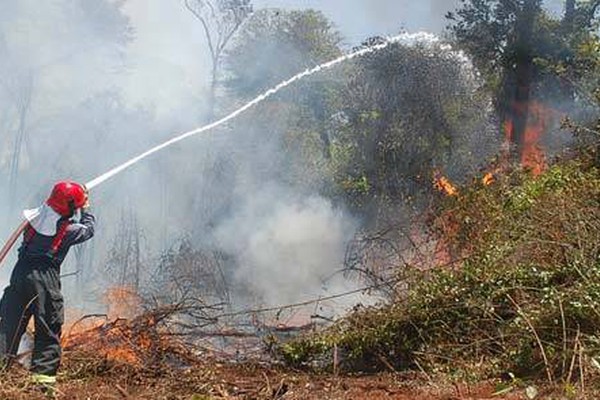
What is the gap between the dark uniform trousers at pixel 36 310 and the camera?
6109mm

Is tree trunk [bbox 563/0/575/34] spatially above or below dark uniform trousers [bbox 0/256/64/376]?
above

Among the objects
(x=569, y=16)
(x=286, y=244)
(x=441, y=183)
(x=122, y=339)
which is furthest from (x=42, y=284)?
(x=569, y=16)

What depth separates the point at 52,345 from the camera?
6.15 m

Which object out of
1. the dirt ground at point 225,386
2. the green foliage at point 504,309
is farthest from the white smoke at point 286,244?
the dirt ground at point 225,386

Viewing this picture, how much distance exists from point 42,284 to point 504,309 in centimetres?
454

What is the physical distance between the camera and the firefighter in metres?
6.12

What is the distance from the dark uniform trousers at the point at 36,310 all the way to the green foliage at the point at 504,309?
3.11m

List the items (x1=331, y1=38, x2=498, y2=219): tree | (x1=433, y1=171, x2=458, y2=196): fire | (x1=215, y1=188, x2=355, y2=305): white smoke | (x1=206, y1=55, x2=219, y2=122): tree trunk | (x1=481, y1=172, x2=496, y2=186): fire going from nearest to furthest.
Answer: (x1=481, y1=172, x2=496, y2=186): fire → (x1=433, y1=171, x2=458, y2=196): fire → (x1=215, y1=188, x2=355, y2=305): white smoke → (x1=331, y1=38, x2=498, y2=219): tree → (x1=206, y1=55, x2=219, y2=122): tree trunk

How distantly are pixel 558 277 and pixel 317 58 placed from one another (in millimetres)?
24032

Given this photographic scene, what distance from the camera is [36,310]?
6.12m

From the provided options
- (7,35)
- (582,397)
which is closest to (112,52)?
(7,35)

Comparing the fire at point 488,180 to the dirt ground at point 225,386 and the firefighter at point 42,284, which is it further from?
the firefighter at point 42,284

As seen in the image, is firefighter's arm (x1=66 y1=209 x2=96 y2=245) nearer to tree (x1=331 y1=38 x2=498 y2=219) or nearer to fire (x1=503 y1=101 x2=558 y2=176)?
tree (x1=331 y1=38 x2=498 y2=219)

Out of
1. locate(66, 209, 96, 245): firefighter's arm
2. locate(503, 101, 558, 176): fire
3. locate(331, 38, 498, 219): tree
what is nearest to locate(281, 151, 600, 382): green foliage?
locate(66, 209, 96, 245): firefighter's arm
